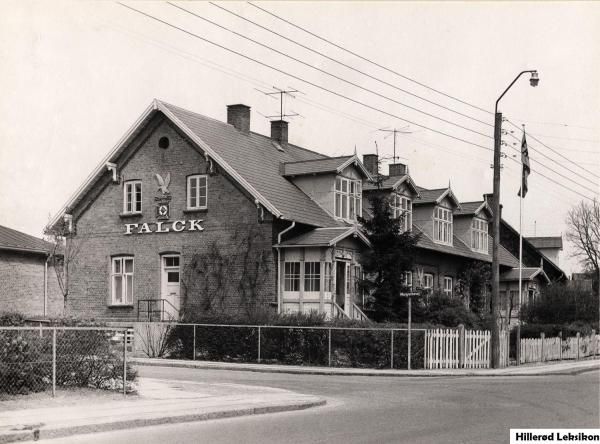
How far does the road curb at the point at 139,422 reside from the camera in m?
11.0

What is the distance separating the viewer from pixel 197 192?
3331cm

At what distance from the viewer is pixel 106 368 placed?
15.7 meters

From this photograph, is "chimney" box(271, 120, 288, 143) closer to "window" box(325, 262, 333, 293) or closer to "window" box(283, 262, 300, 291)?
"window" box(283, 262, 300, 291)

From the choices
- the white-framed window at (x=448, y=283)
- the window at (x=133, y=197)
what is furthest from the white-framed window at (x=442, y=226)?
the window at (x=133, y=197)

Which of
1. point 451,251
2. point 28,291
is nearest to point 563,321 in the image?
point 451,251

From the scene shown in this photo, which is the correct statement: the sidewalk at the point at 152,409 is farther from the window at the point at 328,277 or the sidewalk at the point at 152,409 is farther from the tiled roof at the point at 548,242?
the tiled roof at the point at 548,242

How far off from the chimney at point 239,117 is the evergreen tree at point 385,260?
8.12 meters

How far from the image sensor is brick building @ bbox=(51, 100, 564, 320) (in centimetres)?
3128

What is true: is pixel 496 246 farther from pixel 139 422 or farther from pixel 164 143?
pixel 139 422

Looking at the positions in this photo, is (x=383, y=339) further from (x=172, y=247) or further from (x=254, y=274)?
(x=172, y=247)

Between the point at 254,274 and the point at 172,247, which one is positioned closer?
the point at 254,274

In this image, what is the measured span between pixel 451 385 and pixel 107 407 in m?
9.61

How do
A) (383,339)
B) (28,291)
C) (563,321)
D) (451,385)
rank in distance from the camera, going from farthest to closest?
(28,291) → (563,321) → (383,339) → (451,385)

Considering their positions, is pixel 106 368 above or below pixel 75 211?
below
